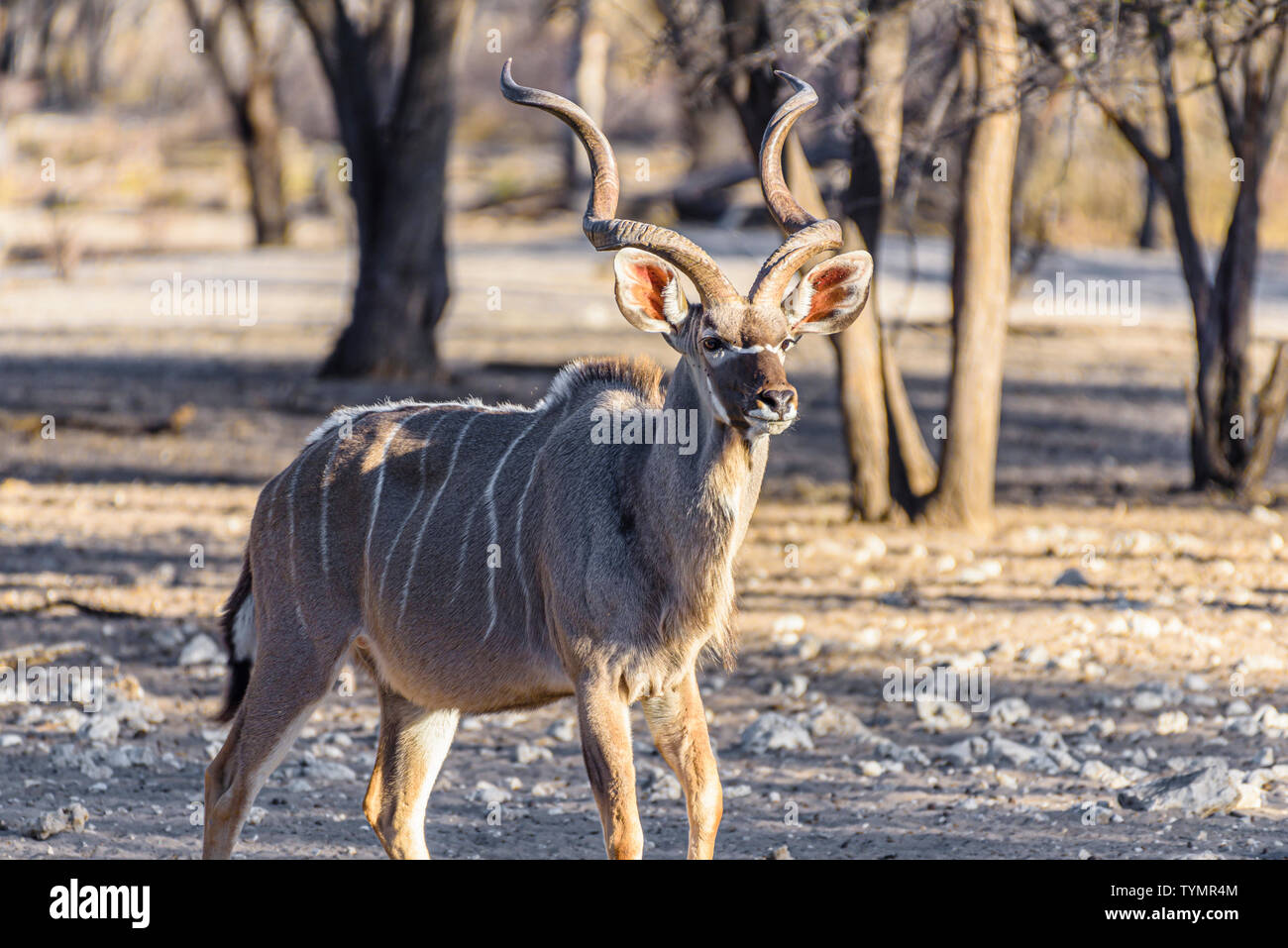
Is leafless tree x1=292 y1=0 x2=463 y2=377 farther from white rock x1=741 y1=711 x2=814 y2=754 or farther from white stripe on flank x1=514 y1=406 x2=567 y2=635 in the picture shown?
white stripe on flank x1=514 y1=406 x2=567 y2=635

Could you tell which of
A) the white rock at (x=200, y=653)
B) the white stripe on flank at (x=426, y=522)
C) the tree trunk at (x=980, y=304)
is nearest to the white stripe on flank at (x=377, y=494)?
the white stripe on flank at (x=426, y=522)

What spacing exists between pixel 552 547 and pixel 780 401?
766 mm

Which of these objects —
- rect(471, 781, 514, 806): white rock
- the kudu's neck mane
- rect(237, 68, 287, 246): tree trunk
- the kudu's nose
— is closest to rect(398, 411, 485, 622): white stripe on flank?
the kudu's neck mane

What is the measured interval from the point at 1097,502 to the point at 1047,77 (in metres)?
2.19

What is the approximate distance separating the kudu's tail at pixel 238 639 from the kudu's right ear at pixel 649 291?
1279 mm

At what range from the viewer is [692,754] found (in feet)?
12.2

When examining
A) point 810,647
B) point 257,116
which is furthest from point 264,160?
point 810,647

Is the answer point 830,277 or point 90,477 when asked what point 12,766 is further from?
point 90,477

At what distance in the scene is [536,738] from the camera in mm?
5285

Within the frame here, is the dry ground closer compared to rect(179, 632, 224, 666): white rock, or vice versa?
the dry ground

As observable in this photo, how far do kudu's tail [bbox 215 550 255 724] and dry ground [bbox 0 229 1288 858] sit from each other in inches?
16.2

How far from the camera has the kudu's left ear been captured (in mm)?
3699

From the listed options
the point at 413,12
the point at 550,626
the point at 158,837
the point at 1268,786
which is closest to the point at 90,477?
the point at 413,12

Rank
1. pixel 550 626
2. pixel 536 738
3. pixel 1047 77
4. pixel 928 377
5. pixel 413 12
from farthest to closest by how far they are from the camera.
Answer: pixel 928 377
pixel 413 12
pixel 1047 77
pixel 536 738
pixel 550 626
